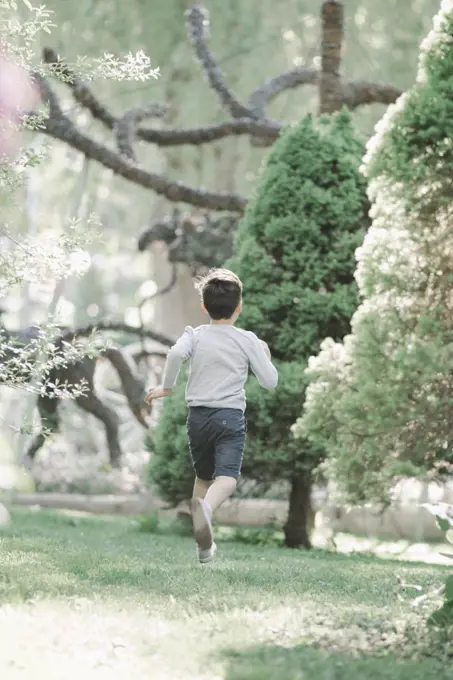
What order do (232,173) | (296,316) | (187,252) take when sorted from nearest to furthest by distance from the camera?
(296,316) < (187,252) < (232,173)

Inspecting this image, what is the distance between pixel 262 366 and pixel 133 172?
21.6 ft

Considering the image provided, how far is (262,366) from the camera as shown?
255 inches

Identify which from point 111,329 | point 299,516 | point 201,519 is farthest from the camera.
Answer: point 111,329

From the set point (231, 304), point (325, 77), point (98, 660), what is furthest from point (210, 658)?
point (325, 77)

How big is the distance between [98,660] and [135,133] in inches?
405

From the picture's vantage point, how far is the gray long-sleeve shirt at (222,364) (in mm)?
6434

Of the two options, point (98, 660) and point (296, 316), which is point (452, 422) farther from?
point (98, 660)

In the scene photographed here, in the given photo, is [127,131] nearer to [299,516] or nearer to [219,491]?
[299,516]

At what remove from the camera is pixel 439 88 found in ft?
21.8

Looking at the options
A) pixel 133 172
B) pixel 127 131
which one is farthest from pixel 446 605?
pixel 127 131

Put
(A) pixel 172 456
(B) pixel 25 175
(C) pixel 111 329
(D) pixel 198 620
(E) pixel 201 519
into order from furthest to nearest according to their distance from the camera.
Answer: (C) pixel 111 329, (A) pixel 172 456, (B) pixel 25 175, (E) pixel 201 519, (D) pixel 198 620

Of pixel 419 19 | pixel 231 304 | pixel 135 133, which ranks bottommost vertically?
pixel 231 304

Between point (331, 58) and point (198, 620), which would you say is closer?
point (198, 620)

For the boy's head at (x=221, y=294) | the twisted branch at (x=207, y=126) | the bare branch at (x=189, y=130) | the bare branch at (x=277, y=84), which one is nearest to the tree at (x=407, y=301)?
the boy's head at (x=221, y=294)
